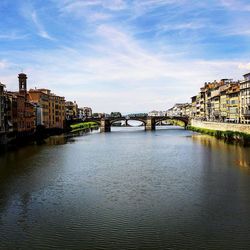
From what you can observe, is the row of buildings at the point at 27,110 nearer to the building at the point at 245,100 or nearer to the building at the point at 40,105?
the building at the point at 40,105

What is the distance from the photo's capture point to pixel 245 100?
7256 centimetres

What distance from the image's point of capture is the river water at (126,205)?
1567 centimetres

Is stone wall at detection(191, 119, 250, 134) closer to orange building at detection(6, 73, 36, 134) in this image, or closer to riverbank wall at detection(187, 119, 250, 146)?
riverbank wall at detection(187, 119, 250, 146)

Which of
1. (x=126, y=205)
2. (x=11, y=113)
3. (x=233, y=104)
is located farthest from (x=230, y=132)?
(x=126, y=205)

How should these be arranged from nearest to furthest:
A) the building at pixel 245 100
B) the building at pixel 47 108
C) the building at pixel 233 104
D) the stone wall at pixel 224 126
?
the stone wall at pixel 224 126 → the building at pixel 245 100 → the building at pixel 233 104 → the building at pixel 47 108

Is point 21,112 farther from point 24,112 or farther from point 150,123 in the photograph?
point 150,123

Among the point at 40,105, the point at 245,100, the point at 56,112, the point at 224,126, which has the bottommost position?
the point at 224,126

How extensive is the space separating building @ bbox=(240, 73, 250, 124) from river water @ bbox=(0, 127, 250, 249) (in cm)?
3675

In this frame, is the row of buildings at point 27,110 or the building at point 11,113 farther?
the building at point 11,113

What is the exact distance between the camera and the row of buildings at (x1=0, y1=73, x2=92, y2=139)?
6153cm

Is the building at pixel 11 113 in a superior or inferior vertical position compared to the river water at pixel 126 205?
superior

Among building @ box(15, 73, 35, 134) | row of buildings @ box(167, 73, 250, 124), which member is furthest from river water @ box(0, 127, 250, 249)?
row of buildings @ box(167, 73, 250, 124)

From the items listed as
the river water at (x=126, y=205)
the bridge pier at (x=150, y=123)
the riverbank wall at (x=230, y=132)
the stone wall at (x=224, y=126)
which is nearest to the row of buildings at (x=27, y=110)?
the bridge pier at (x=150, y=123)

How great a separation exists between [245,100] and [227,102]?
14.7m
